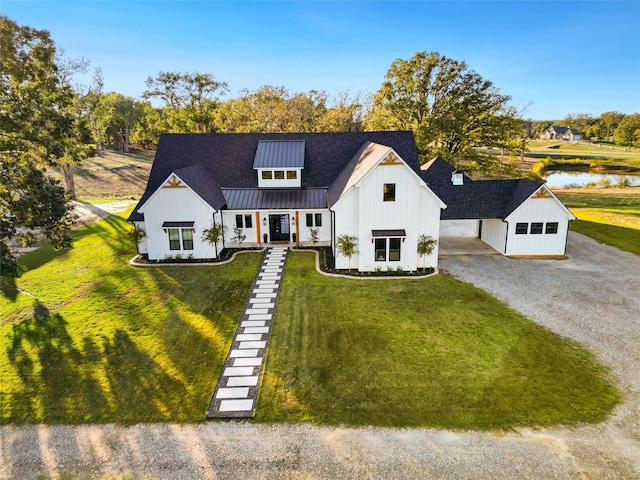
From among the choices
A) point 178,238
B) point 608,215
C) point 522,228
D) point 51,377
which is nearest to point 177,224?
point 178,238

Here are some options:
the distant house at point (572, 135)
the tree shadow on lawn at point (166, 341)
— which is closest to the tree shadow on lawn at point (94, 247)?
the tree shadow on lawn at point (166, 341)

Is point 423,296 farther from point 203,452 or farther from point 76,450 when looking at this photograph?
point 76,450

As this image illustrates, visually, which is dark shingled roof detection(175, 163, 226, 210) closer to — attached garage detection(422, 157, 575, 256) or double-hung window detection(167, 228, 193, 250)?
double-hung window detection(167, 228, 193, 250)

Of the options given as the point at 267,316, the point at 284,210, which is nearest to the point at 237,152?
the point at 284,210

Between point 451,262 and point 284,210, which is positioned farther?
point 284,210

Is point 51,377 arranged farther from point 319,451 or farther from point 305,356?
point 319,451

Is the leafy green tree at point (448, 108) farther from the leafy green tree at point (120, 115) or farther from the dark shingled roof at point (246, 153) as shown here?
the leafy green tree at point (120, 115)
